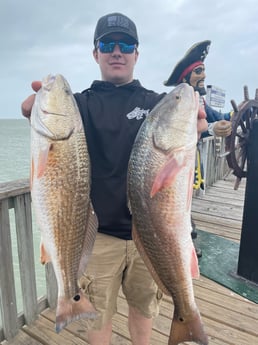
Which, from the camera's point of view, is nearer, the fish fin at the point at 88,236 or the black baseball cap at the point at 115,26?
the fish fin at the point at 88,236

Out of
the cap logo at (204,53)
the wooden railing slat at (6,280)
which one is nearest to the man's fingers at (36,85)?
the wooden railing slat at (6,280)

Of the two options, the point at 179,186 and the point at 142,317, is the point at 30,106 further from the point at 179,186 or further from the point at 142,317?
the point at 142,317

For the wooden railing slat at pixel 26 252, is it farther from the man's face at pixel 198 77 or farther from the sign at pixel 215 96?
the sign at pixel 215 96

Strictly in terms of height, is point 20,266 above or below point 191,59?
below

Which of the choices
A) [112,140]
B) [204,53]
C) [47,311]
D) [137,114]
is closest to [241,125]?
[204,53]

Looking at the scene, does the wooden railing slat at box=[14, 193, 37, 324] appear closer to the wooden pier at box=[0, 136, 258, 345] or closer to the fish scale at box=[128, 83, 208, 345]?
the wooden pier at box=[0, 136, 258, 345]

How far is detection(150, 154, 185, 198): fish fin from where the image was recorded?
124 cm

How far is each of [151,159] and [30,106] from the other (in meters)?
0.65

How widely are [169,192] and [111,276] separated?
0.76 metres

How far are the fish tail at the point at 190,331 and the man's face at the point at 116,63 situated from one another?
132cm

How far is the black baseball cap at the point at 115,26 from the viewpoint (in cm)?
155

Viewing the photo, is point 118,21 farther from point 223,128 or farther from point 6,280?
point 6,280

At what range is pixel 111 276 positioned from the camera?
173 centimetres

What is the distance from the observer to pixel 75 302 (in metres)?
1.39
